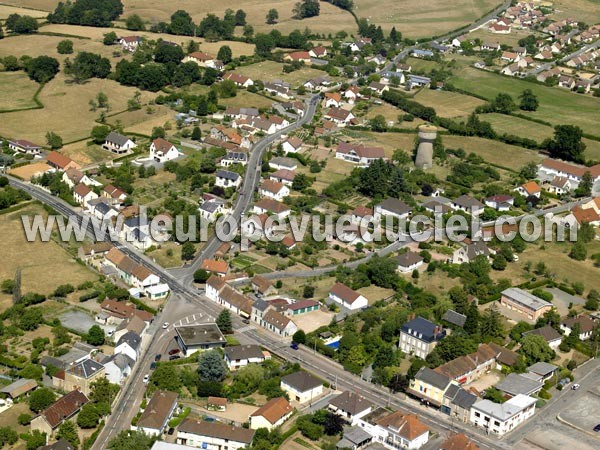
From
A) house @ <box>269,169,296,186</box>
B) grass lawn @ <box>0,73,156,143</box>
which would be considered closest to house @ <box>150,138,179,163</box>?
grass lawn @ <box>0,73,156,143</box>

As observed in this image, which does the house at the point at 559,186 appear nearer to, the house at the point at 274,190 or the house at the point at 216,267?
the house at the point at 274,190

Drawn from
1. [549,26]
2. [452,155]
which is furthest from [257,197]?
[549,26]


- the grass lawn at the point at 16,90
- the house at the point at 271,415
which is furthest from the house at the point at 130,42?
the house at the point at 271,415

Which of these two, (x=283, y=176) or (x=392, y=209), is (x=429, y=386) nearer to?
(x=392, y=209)

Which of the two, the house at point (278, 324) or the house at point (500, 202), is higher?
the house at point (500, 202)

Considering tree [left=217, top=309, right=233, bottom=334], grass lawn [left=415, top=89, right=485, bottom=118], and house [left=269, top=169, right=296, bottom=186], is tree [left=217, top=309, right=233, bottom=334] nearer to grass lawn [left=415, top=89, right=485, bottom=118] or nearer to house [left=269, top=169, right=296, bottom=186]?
house [left=269, top=169, right=296, bottom=186]

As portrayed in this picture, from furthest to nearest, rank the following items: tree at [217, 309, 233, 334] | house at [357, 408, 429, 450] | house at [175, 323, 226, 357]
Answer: tree at [217, 309, 233, 334], house at [175, 323, 226, 357], house at [357, 408, 429, 450]
